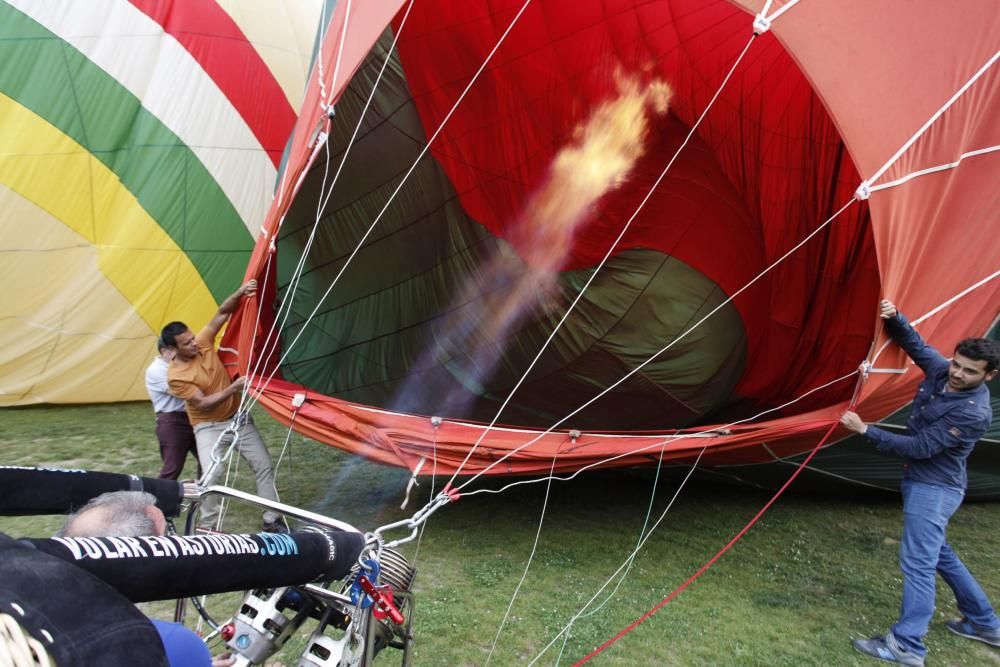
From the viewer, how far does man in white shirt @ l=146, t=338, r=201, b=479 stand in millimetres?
3676

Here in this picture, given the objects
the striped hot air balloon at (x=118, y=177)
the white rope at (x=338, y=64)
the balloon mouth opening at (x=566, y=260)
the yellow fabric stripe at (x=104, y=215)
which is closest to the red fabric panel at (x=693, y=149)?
the balloon mouth opening at (x=566, y=260)

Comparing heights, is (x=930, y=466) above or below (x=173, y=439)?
below

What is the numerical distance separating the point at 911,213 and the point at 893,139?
0.89 ft

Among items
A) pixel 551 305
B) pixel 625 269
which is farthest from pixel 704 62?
pixel 551 305

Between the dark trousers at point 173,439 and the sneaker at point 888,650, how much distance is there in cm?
294

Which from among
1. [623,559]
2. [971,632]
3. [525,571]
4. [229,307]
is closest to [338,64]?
[229,307]

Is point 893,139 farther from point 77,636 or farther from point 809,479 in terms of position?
point 77,636

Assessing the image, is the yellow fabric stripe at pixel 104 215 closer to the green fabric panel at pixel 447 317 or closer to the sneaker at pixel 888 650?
the green fabric panel at pixel 447 317

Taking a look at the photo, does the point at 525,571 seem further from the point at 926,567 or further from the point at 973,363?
the point at 973,363

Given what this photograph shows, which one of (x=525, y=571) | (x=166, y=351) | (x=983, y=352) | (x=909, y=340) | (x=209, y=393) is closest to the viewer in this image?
(x=983, y=352)

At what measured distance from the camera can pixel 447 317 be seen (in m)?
4.62

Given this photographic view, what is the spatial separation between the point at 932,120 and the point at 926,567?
1.60 meters

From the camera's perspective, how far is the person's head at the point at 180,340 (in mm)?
3438

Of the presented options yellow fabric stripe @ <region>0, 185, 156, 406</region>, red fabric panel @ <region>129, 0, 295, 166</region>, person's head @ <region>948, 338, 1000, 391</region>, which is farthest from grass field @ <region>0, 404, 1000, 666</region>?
red fabric panel @ <region>129, 0, 295, 166</region>
